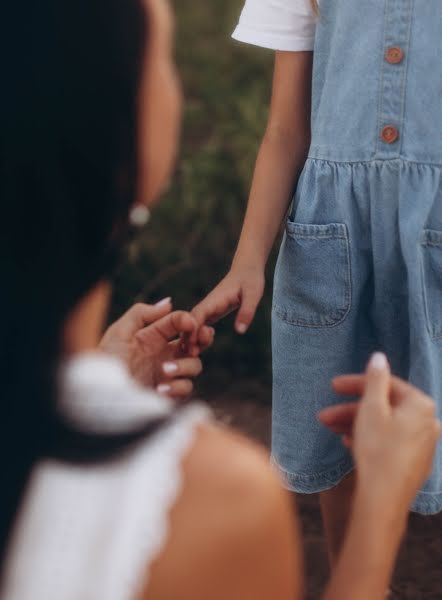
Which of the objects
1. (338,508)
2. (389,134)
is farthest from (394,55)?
(338,508)

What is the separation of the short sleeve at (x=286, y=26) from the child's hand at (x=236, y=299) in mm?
455

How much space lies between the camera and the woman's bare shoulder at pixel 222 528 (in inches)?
34.2

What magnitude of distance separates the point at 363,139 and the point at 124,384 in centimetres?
93

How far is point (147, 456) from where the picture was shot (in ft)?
2.90

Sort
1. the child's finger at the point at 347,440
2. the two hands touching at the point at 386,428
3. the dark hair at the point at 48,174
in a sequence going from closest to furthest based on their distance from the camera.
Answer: the dark hair at the point at 48,174
the two hands touching at the point at 386,428
the child's finger at the point at 347,440

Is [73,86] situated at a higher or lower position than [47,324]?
higher

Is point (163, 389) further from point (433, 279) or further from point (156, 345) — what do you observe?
point (433, 279)

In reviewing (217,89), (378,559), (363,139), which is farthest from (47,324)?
(217,89)

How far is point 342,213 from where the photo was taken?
5.68 ft

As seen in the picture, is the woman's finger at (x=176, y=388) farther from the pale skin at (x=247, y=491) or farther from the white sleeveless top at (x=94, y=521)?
the white sleeveless top at (x=94, y=521)

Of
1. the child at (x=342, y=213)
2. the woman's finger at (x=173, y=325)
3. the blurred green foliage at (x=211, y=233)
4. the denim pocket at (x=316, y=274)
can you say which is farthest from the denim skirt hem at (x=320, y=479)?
the blurred green foliage at (x=211, y=233)

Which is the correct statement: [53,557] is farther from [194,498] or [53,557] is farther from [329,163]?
[329,163]

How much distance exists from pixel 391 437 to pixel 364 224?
68 centimetres

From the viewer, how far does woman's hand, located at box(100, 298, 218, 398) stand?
5.47 feet
